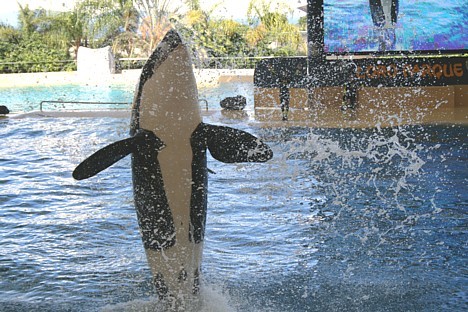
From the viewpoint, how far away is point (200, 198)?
2891 mm

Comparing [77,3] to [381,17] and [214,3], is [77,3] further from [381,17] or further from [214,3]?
[381,17]

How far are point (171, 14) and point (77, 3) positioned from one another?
568 cm

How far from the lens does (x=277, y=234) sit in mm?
4254

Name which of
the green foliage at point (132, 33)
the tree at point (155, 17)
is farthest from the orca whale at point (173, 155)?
the tree at point (155, 17)

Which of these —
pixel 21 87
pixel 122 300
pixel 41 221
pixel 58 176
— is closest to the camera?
pixel 122 300

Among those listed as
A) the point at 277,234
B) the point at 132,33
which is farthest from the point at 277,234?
the point at 132,33

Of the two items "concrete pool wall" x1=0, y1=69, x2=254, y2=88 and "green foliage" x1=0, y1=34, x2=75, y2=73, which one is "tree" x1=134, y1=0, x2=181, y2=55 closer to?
"concrete pool wall" x1=0, y1=69, x2=254, y2=88

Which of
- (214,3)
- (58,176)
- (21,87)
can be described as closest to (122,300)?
(58,176)

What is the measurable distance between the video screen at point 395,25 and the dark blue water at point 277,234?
15.5ft

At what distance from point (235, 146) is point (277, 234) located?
66.5 inches

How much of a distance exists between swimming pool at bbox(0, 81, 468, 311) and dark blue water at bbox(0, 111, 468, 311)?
0.03 feet

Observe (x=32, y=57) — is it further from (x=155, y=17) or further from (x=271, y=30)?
(x=271, y=30)

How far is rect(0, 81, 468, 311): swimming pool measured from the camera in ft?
10.6

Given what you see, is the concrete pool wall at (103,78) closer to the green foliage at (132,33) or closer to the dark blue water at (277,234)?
the green foliage at (132,33)
